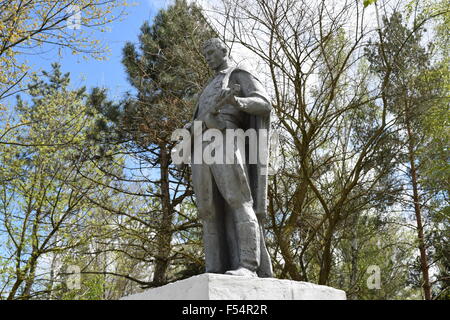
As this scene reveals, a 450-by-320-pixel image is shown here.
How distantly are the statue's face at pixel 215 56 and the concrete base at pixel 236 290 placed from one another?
2.24m

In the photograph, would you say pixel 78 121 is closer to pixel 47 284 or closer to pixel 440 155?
pixel 47 284

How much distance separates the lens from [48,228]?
14891mm

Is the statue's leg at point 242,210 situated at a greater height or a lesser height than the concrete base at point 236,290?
greater

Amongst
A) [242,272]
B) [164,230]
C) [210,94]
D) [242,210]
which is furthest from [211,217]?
[164,230]

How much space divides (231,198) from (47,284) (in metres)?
11.3

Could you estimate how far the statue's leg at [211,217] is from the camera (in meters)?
4.77

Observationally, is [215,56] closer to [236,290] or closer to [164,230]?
[236,290]

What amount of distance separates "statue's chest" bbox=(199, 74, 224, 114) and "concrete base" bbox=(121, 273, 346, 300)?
1731 mm

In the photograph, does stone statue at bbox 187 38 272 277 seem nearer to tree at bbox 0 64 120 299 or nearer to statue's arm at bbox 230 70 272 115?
statue's arm at bbox 230 70 272 115

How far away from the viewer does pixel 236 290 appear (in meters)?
3.87

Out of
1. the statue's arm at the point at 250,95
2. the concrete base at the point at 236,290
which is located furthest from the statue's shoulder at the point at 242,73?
the concrete base at the point at 236,290

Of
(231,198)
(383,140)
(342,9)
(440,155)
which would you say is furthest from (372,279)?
(231,198)

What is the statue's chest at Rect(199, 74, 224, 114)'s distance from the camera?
5.06 metres

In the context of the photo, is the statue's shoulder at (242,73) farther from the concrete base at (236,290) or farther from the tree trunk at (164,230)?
the tree trunk at (164,230)
